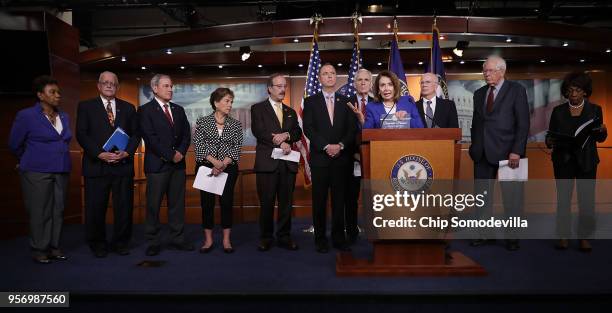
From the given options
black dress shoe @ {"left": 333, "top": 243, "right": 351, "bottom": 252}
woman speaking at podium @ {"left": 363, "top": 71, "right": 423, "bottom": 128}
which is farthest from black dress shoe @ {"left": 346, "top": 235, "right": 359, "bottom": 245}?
woman speaking at podium @ {"left": 363, "top": 71, "right": 423, "bottom": 128}

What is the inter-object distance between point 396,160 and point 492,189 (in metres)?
1.68

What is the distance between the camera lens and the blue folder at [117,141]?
14.2 ft

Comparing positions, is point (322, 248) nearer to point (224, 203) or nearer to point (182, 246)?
point (224, 203)

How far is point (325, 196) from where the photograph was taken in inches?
175

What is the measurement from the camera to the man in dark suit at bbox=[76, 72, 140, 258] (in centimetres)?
437

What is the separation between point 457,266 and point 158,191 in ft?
8.90

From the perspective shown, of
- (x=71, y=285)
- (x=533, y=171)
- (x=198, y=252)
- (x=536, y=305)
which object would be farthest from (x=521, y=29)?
(x=71, y=285)

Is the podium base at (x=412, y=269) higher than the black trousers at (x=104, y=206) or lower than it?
lower

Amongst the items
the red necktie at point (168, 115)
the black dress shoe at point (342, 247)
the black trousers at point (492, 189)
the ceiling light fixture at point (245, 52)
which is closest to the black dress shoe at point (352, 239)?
the black dress shoe at point (342, 247)

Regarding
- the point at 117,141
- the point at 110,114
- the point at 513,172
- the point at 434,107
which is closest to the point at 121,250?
the point at 117,141

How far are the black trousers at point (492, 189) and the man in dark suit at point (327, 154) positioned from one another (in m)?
1.24

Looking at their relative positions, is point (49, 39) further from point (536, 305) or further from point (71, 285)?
point (536, 305)

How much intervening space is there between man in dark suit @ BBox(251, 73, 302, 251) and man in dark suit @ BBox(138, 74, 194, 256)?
738 mm

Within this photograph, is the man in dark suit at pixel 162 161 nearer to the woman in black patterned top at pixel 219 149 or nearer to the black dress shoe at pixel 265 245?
the woman in black patterned top at pixel 219 149
